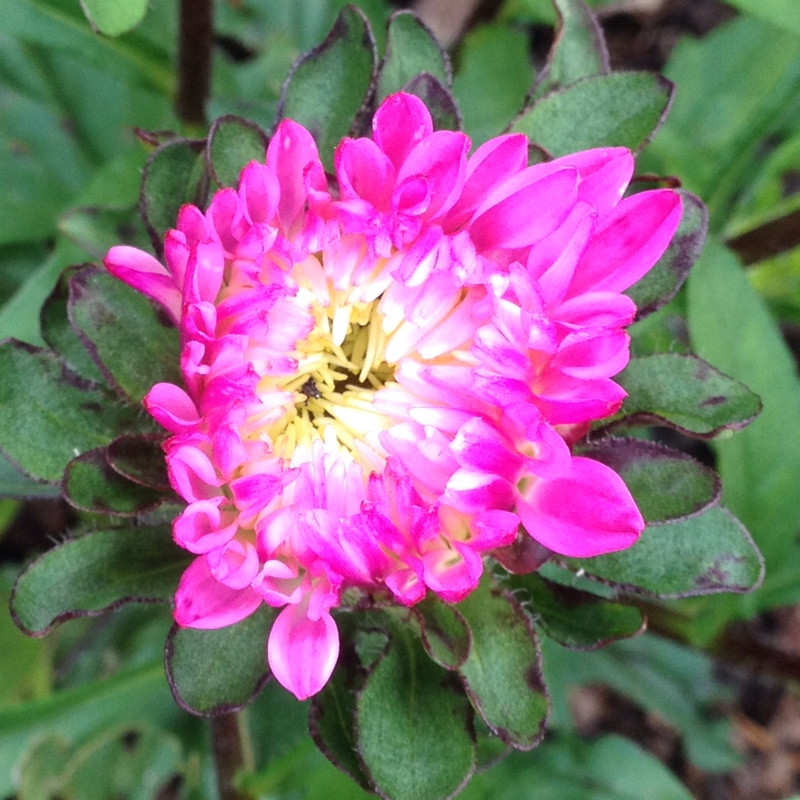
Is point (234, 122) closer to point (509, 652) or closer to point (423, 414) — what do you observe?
point (423, 414)

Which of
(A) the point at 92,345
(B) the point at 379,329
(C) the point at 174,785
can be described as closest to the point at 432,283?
(B) the point at 379,329

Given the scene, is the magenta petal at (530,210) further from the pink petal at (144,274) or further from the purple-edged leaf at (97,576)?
the purple-edged leaf at (97,576)

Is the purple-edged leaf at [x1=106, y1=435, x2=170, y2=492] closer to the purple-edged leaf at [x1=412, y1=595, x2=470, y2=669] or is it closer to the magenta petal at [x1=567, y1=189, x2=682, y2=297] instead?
the purple-edged leaf at [x1=412, y1=595, x2=470, y2=669]

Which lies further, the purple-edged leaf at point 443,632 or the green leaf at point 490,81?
the green leaf at point 490,81

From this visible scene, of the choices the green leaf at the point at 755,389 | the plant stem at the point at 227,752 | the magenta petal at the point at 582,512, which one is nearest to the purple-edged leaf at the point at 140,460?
the magenta petal at the point at 582,512

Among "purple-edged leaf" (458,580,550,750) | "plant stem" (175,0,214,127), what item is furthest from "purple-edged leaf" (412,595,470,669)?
"plant stem" (175,0,214,127)

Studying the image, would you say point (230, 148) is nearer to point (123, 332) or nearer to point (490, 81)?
point (123, 332)
